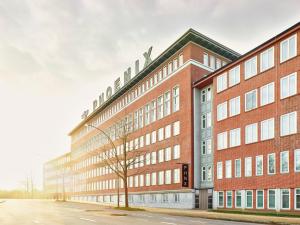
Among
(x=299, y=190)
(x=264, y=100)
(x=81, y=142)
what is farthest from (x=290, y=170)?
(x=81, y=142)

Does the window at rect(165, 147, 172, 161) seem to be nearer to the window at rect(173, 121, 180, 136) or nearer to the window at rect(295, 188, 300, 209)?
the window at rect(173, 121, 180, 136)

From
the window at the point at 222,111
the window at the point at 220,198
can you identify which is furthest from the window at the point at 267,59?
the window at the point at 220,198

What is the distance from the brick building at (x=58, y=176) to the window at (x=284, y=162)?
90.8 meters

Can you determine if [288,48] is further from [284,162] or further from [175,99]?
[175,99]

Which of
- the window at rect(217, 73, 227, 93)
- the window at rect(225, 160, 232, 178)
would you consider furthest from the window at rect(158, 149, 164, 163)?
the window at rect(225, 160, 232, 178)

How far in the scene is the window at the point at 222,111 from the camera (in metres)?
41.7

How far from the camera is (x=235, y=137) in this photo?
39375 mm

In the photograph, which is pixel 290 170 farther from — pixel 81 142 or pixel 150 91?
pixel 81 142

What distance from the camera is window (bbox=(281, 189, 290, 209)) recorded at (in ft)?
104

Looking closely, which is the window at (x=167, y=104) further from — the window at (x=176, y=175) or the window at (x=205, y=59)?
the window at (x=176, y=175)

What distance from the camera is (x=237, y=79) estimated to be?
39.9 metres

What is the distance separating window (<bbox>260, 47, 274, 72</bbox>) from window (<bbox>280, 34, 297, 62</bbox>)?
4.29ft

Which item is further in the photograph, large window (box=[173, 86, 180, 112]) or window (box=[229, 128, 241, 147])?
large window (box=[173, 86, 180, 112])

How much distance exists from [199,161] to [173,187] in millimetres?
5361
